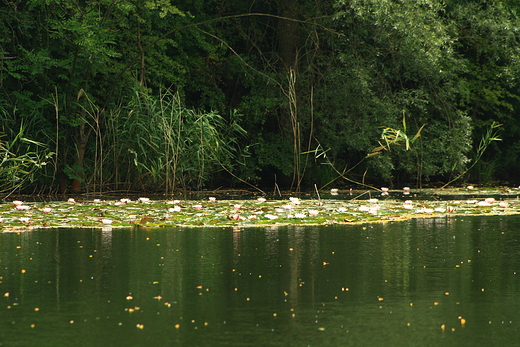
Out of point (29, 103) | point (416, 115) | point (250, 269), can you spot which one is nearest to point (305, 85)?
point (416, 115)

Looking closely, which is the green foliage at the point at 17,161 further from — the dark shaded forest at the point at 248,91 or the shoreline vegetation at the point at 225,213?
the shoreline vegetation at the point at 225,213

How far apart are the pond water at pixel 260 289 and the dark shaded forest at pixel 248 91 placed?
21.8 ft

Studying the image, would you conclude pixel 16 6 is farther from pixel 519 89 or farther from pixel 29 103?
pixel 519 89

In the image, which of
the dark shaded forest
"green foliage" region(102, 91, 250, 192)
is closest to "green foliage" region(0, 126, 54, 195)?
the dark shaded forest

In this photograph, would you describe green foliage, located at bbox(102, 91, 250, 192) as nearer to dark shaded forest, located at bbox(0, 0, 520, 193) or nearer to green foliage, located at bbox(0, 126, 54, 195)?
dark shaded forest, located at bbox(0, 0, 520, 193)

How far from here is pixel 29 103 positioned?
15609mm

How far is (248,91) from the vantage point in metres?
20.7

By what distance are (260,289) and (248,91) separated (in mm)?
15293

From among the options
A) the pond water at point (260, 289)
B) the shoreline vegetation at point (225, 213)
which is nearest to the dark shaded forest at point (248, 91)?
the shoreline vegetation at point (225, 213)

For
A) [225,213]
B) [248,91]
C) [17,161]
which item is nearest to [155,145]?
[17,161]

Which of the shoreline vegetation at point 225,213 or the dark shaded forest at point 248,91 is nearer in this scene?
the shoreline vegetation at point 225,213

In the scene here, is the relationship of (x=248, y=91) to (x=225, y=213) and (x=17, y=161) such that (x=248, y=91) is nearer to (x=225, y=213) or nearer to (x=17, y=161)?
(x=17, y=161)

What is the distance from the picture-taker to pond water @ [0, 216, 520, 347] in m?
4.44

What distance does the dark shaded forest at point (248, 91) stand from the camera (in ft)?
51.9
